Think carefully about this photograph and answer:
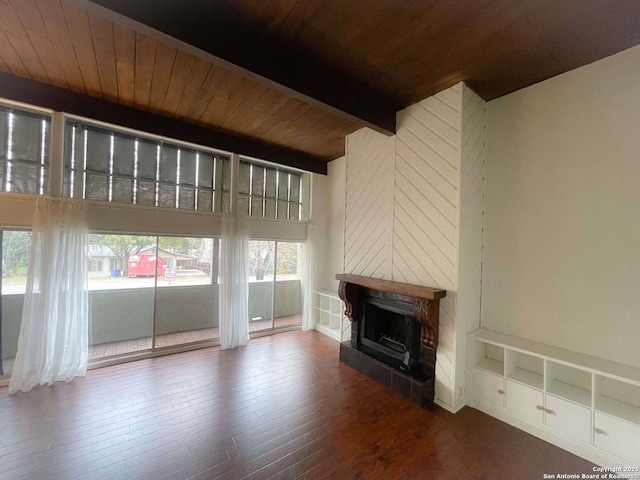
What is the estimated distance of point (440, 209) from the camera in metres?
2.97

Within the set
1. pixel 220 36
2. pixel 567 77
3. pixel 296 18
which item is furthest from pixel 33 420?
pixel 567 77

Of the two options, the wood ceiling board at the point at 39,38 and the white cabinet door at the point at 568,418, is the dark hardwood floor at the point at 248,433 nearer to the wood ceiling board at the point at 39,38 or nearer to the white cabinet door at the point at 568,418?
the white cabinet door at the point at 568,418

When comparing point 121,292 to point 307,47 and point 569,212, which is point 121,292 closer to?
point 307,47

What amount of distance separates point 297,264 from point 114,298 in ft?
10.6

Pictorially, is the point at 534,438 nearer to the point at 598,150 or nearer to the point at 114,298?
the point at 598,150

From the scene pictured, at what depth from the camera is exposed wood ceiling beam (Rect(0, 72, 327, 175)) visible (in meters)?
2.98

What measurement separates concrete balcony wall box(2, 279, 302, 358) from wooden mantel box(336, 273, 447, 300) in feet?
7.78

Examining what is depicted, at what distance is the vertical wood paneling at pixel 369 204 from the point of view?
362 centimetres

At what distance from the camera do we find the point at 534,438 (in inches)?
95.1

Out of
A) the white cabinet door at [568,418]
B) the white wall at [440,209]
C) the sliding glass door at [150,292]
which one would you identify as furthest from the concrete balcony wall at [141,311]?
the white cabinet door at [568,418]

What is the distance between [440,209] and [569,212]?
47.5 inches

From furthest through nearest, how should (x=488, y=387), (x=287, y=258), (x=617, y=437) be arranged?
(x=287, y=258), (x=488, y=387), (x=617, y=437)

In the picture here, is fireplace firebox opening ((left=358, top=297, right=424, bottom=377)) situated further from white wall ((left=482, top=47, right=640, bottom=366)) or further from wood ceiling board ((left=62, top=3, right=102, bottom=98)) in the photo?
wood ceiling board ((left=62, top=3, right=102, bottom=98))

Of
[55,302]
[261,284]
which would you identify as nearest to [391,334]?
[261,284]
